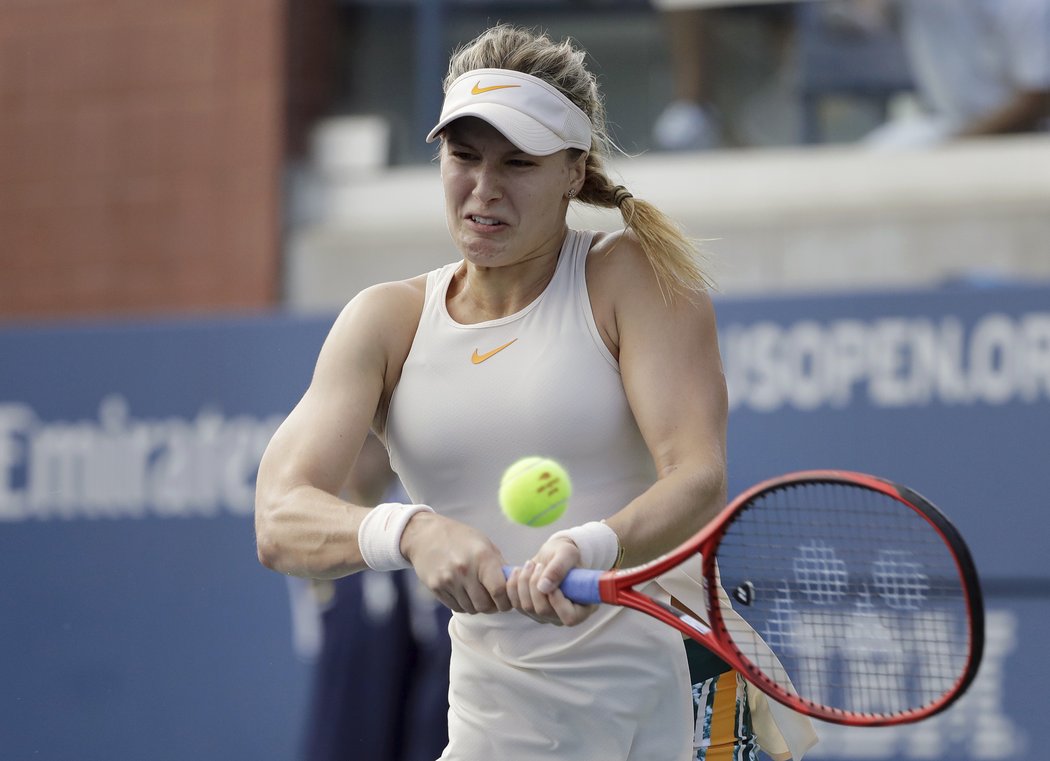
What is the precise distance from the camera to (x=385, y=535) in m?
2.45

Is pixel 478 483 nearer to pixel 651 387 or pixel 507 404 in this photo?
pixel 507 404

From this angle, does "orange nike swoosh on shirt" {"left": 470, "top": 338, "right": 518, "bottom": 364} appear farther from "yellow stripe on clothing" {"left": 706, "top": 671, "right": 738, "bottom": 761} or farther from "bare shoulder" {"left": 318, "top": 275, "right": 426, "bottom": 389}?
"yellow stripe on clothing" {"left": 706, "top": 671, "right": 738, "bottom": 761}

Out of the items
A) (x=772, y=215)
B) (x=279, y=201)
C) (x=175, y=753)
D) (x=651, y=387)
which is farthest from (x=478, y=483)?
(x=279, y=201)

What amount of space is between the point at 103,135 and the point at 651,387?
6.07 metres

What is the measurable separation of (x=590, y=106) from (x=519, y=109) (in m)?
0.23

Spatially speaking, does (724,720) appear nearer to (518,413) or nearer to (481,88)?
(518,413)

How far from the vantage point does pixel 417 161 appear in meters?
8.12

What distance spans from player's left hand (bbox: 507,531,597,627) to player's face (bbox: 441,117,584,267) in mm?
528

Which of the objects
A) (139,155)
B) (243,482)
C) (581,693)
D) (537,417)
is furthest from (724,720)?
(139,155)

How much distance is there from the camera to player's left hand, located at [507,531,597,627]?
7.64 ft

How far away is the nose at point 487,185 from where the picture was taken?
8.53 ft

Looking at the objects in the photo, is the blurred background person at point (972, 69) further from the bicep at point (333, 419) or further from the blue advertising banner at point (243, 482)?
the bicep at point (333, 419)

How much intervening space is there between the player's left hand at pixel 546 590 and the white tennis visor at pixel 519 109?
25.2 inches

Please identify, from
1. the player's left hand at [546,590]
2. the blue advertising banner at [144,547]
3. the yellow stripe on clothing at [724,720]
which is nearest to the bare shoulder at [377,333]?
the player's left hand at [546,590]
